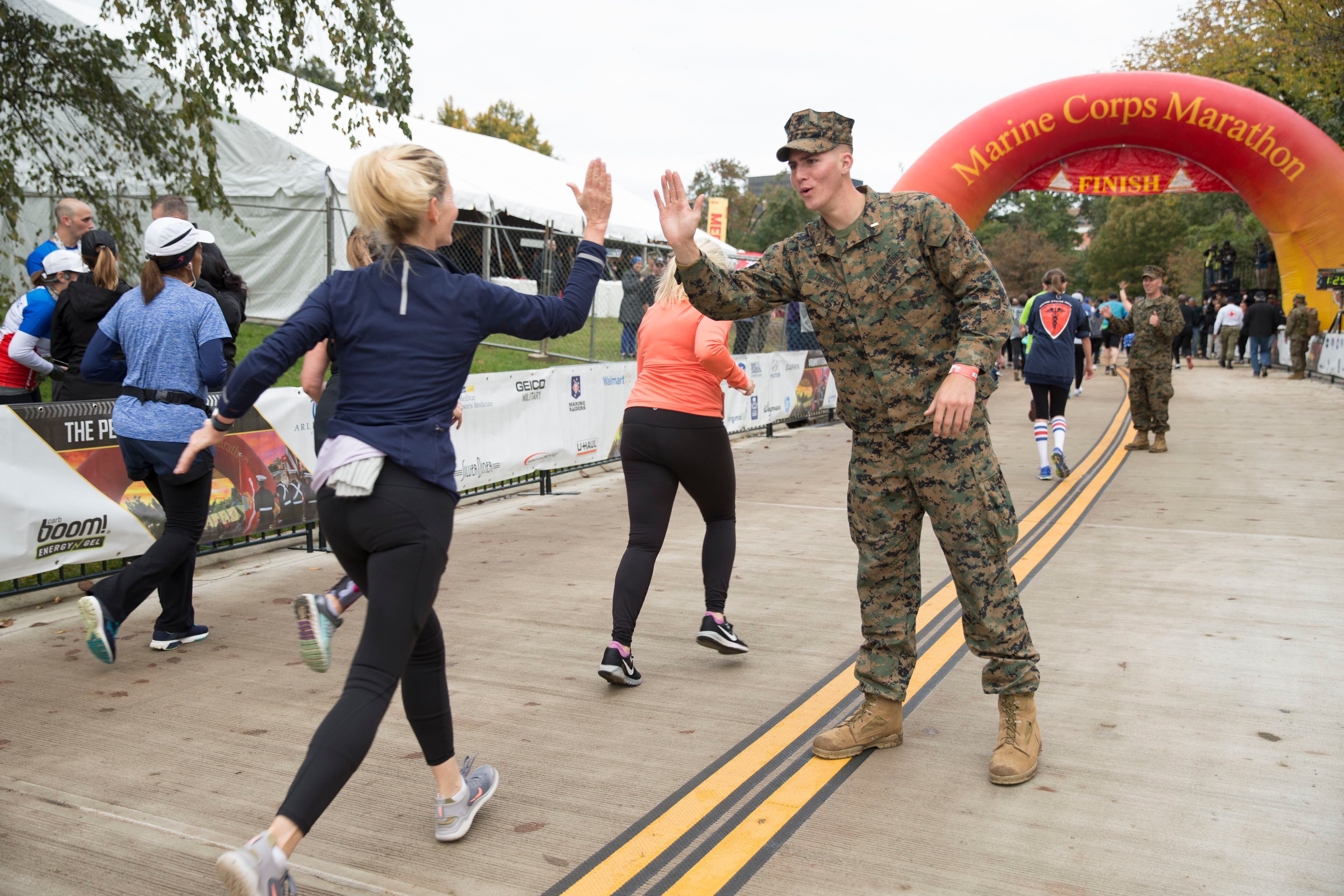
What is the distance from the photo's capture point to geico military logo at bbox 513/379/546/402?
923cm

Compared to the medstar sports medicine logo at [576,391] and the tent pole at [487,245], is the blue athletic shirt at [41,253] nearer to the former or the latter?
the medstar sports medicine logo at [576,391]

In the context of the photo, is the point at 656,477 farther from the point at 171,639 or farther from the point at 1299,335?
the point at 1299,335

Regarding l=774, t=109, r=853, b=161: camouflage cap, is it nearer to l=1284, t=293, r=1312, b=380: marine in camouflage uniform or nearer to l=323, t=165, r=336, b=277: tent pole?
l=323, t=165, r=336, b=277: tent pole

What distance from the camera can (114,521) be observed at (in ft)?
20.2

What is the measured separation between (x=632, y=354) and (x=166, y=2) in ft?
27.7

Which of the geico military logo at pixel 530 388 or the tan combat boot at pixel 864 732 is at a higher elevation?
the geico military logo at pixel 530 388

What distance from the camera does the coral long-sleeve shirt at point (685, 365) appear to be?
4.58m

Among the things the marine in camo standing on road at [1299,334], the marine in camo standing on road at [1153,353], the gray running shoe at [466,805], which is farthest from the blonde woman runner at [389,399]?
the marine in camo standing on road at [1299,334]

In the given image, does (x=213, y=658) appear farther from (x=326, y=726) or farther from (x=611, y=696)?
(x=326, y=726)

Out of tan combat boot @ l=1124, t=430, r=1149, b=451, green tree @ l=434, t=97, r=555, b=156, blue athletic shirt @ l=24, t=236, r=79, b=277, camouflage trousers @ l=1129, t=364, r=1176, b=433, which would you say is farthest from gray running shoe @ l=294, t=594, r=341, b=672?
green tree @ l=434, t=97, r=555, b=156

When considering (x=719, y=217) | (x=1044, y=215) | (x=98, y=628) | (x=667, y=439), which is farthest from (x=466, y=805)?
(x=1044, y=215)

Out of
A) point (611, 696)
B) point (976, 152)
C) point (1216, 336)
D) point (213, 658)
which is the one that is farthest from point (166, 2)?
point (1216, 336)

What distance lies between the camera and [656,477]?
4699 mm

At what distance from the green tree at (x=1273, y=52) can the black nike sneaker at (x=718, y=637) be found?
80.1 ft
